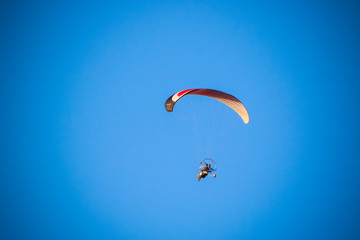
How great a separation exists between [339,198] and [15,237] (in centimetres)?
6714

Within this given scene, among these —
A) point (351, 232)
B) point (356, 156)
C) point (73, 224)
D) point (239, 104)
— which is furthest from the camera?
point (356, 156)

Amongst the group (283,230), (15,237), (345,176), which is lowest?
(15,237)

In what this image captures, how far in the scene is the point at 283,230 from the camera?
43969mm

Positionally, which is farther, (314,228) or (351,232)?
(314,228)

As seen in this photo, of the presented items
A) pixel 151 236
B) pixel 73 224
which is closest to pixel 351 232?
pixel 151 236

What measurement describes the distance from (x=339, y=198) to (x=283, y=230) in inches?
635

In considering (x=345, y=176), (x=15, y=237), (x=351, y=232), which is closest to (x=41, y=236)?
(x=15, y=237)

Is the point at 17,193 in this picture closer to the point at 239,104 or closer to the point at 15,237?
the point at 15,237

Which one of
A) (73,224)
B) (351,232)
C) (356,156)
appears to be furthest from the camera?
(356,156)

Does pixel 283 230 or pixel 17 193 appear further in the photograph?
pixel 17 193

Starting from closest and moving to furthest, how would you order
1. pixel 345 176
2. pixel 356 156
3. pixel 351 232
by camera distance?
pixel 351 232, pixel 345 176, pixel 356 156

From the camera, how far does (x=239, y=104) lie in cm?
1192

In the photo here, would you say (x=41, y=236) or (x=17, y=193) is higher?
(x=17, y=193)

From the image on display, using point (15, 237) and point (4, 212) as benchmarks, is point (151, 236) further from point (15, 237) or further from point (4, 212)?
point (4, 212)
